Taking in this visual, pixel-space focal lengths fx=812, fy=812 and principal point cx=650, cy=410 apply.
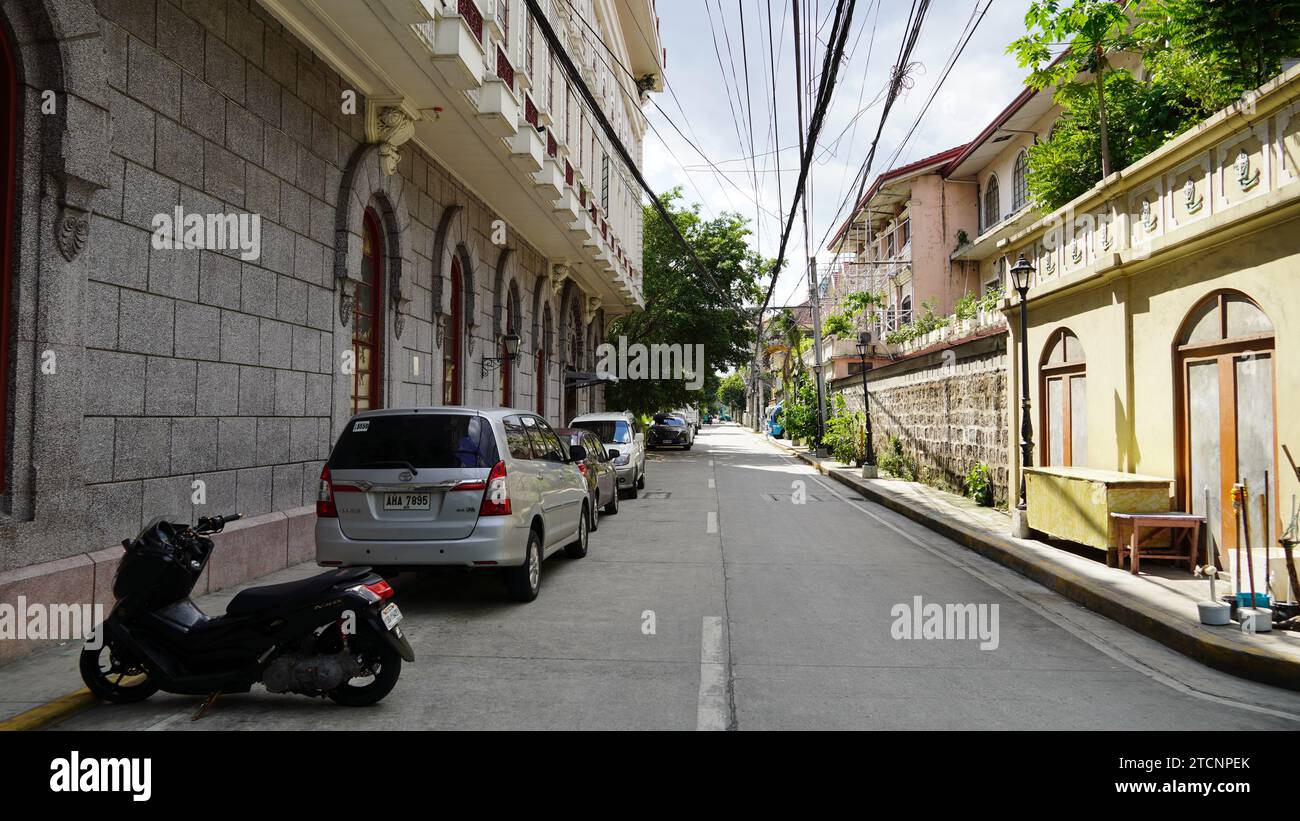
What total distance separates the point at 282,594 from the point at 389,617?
24.6 inches

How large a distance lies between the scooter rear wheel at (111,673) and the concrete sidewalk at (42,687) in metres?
0.11

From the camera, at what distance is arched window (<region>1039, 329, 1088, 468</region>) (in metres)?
11.0

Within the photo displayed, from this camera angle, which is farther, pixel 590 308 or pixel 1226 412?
pixel 590 308

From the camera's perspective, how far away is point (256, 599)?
4750 millimetres

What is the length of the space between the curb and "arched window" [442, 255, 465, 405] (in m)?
10.5

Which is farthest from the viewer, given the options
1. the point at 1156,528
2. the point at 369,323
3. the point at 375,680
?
the point at 369,323

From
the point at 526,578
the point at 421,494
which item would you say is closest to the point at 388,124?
the point at 421,494

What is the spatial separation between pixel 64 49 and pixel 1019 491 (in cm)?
1192

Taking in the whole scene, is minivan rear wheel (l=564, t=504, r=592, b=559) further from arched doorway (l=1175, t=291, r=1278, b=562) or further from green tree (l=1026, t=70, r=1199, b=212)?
green tree (l=1026, t=70, r=1199, b=212)

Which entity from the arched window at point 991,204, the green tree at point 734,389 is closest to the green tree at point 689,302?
the arched window at point 991,204

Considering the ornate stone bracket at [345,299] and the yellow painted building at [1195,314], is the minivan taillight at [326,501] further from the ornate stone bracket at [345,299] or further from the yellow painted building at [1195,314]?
the yellow painted building at [1195,314]

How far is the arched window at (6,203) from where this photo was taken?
590cm

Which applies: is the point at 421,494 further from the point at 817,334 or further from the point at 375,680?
the point at 817,334

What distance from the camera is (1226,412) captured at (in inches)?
312
